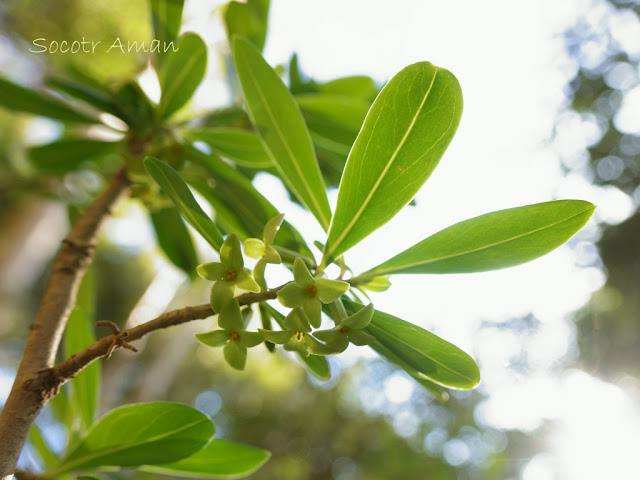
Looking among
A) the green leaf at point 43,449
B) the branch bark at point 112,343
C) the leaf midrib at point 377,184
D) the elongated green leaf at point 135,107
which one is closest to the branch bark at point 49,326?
the branch bark at point 112,343

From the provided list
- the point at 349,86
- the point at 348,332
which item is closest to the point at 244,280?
the point at 348,332

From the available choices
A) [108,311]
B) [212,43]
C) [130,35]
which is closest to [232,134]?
[212,43]

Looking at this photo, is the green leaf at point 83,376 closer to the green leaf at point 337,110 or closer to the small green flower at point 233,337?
the small green flower at point 233,337

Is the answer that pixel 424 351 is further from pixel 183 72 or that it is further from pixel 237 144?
pixel 183 72

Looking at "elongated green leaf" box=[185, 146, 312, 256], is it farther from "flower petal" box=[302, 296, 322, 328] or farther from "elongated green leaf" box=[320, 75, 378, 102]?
"elongated green leaf" box=[320, 75, 378, 102]

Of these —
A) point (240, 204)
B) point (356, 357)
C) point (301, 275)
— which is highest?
point (356, 357)

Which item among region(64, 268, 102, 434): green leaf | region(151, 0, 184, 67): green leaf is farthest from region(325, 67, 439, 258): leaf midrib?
region(151, 0, 184, 67): green leaf
